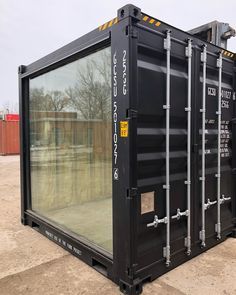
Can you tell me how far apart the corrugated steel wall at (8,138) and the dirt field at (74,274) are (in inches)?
616

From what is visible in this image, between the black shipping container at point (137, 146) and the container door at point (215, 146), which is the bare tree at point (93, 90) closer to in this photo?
the black shipping container at point (137, 146)

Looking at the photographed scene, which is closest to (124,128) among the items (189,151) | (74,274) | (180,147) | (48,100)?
(180,147)

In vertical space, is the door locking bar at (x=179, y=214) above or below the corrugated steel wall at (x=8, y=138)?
below

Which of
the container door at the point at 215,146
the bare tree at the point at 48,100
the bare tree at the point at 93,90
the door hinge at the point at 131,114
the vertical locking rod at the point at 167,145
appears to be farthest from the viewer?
the bare tree at the point at 48,100

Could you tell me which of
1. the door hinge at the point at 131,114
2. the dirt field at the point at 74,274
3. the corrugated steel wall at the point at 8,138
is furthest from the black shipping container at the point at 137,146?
the corrugated steel wall at the point at 8,138

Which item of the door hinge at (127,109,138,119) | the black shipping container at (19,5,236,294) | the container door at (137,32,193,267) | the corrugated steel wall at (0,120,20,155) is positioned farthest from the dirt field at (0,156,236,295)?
the corrugated steel wall at (0,120,20,155)

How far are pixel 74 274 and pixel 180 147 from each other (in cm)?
178

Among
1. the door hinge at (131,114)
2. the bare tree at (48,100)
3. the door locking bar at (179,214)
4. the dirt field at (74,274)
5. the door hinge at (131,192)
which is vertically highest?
the bare tree at (48,100)

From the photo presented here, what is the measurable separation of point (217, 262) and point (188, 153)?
1311 mm

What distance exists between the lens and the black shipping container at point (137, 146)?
2598 mm

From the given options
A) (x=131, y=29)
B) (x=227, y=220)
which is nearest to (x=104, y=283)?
(x=227, y=220)

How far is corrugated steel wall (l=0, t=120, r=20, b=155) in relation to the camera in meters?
18.3

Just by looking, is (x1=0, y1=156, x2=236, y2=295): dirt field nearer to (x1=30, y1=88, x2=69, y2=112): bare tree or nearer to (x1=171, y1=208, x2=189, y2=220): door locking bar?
(x1=171, y1=208, x2=189, y2=220): door locking bar

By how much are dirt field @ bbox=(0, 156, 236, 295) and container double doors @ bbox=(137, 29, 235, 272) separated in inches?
7.3
